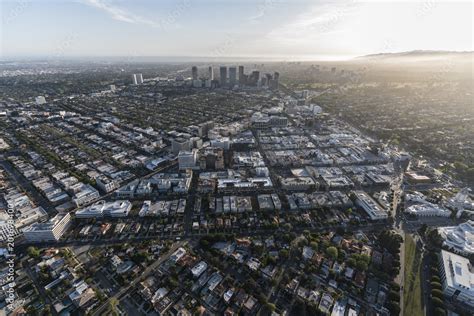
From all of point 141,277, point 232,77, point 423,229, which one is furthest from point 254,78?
point 141,277

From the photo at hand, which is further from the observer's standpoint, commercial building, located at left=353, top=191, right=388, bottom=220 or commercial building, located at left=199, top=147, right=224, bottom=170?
commercial building, located at left=199, top=147, right=224, bottom=170

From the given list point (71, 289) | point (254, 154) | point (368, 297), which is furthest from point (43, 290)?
point (254, 154)

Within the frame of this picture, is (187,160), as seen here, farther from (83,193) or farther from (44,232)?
(44,232)

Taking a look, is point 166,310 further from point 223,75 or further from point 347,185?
point 223,75

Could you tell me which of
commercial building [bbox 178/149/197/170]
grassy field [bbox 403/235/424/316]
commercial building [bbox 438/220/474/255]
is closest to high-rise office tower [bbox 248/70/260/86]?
commercial building [bbox 178/149/197/170]

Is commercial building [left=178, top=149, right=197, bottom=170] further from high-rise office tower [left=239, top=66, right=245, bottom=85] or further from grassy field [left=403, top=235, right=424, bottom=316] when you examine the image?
high-rise office tower [left=239, top=66, right=245, bottom=85]
